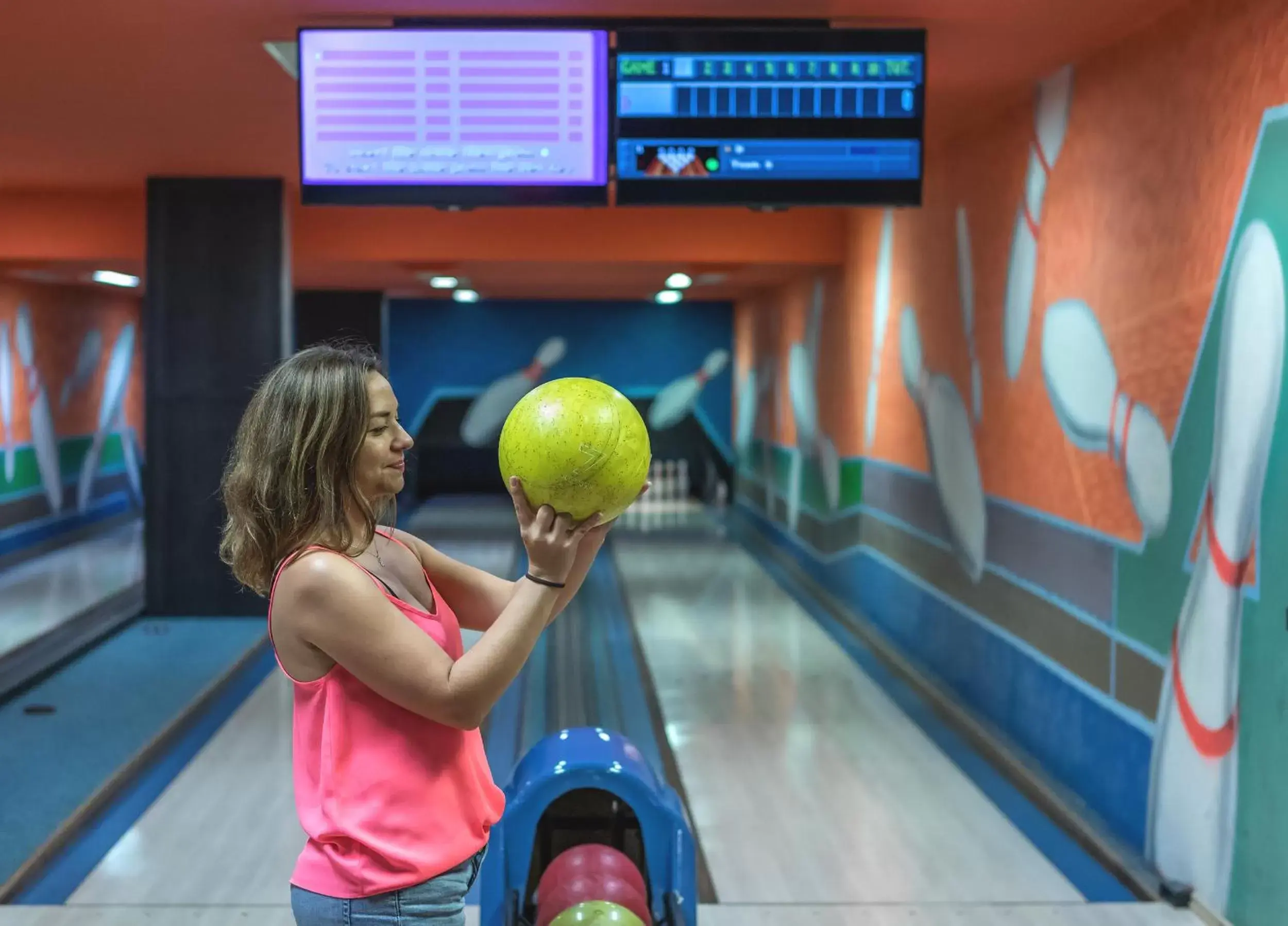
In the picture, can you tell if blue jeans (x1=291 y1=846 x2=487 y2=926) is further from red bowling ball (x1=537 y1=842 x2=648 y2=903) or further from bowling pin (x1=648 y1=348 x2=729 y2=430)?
bowling pin (x1=648 y1=348 x2=729 y2=430)

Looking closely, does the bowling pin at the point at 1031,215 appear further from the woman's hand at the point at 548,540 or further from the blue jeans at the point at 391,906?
the blue jeans at the point at 391,906

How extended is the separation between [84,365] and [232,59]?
6650 mm

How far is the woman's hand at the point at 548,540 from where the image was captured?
1111 mm

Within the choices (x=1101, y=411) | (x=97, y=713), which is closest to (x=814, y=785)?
(x=1101, y=411)

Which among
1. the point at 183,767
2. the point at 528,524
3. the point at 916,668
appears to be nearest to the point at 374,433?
the point at 528,524

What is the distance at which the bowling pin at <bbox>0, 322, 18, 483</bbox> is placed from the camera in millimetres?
7855

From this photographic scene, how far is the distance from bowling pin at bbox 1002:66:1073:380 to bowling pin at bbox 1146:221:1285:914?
116 centimetres

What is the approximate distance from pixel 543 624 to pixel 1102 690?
2.58m

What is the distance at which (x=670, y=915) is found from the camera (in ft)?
6.53

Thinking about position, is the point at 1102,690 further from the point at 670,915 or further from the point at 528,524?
the point at 528,524

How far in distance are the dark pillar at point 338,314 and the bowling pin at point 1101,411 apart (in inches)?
288

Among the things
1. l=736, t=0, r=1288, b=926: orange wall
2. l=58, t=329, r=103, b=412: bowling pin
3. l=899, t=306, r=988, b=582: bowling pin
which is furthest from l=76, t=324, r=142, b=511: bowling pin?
l=736, t=0, r=1288, b=926: orange wall

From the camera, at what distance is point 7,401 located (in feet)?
26.0

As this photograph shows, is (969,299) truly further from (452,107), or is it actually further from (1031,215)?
(452,107)
